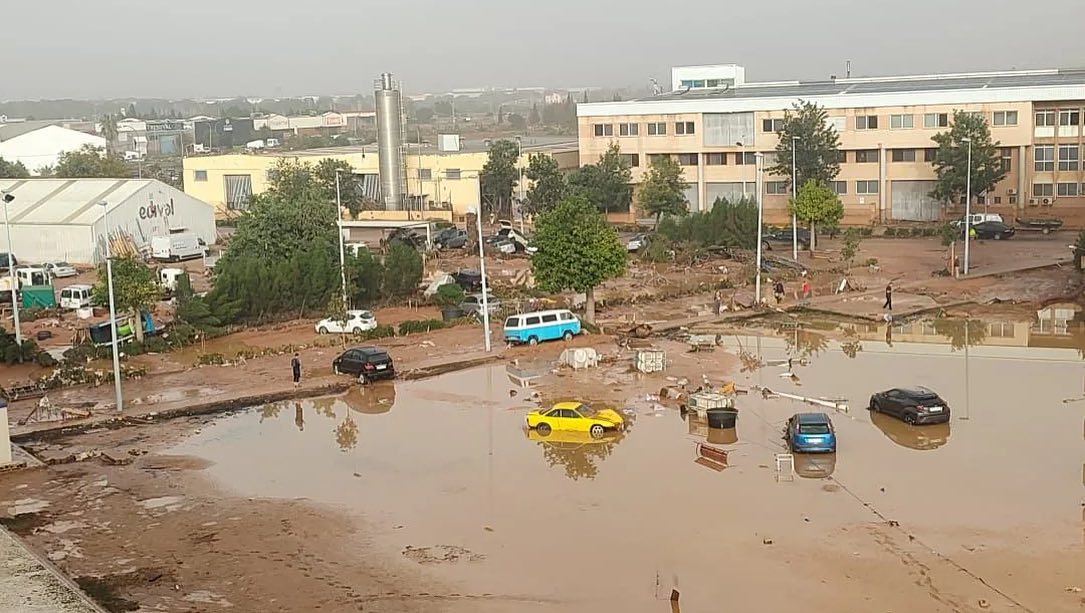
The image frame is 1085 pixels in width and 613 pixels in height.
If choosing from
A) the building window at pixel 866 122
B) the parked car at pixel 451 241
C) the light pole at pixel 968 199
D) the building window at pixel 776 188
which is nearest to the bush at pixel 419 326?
the light pole at pixel 968 199

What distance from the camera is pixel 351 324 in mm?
38688

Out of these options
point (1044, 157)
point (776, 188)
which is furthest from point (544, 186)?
point (1044, 157)

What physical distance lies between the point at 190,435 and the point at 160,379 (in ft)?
20.6

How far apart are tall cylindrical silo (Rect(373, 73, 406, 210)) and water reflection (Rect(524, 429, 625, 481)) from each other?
49.8 meters

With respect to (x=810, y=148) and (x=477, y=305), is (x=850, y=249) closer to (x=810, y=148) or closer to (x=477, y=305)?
(x=810, y=148)

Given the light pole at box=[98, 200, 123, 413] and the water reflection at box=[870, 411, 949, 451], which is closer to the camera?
the water reflection at box=[870, 411, 949, 451]

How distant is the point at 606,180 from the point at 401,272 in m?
26.2

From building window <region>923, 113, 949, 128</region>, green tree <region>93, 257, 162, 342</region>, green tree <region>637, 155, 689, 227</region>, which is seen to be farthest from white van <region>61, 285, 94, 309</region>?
building window <region>923, 113, 949, 128</region>

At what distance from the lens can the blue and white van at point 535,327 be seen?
3581cm

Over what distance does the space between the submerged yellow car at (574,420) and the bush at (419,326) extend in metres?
12.5

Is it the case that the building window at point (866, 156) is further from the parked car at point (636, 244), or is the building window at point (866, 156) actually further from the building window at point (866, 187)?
the parked car at point (636, 244)

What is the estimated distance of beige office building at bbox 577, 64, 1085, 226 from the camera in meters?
63.1

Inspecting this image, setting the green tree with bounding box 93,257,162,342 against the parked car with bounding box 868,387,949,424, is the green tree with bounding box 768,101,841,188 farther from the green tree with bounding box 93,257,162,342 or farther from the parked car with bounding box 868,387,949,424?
the parked car with bounding box 868,387,949,424

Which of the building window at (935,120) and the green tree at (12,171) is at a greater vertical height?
the building window at (935,120)
